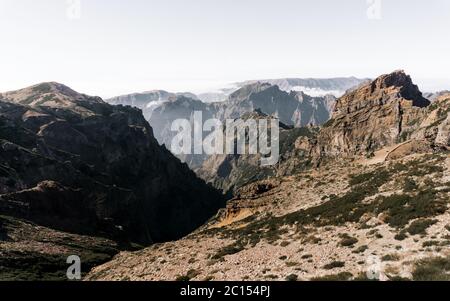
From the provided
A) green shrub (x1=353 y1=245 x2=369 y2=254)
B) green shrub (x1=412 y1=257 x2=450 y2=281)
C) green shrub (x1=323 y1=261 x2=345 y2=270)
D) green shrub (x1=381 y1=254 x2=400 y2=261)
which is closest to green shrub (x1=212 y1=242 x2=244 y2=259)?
green shrub (x1=353 y1=245 x2=369 y2=254)

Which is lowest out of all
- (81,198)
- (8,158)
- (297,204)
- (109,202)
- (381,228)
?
(109,202)

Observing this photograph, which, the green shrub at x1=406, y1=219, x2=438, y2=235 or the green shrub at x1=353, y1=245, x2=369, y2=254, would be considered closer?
the green shrub at x1=353, y1=245, x2=369, y2=254

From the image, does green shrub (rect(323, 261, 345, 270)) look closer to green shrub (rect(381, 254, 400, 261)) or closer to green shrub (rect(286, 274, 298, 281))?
green shrub (rect(286, 274, 298, 281))

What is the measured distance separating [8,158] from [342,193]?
126m

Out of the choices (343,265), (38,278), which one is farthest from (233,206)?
(343,265)

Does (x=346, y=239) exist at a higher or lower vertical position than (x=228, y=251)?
higher

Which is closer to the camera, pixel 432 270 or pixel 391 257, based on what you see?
pixel 432 270

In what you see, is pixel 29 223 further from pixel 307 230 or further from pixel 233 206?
pixel 307 230

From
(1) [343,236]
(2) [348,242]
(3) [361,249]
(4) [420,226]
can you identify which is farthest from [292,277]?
(4) [420,226]

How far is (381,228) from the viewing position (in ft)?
108

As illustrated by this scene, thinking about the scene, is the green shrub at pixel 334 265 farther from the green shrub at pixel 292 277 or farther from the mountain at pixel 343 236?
the green shrub at pixel 292 277

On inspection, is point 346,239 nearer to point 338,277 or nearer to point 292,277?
point 292,277

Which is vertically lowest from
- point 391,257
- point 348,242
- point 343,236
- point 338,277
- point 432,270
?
point 343,236

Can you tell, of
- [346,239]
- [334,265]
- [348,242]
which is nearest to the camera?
[334,265]
